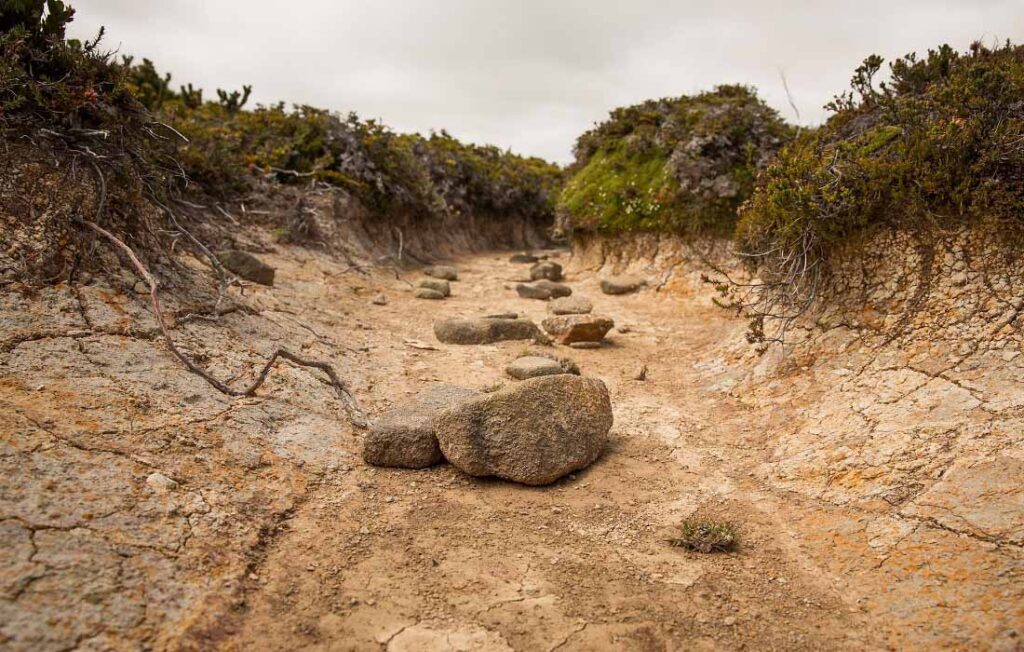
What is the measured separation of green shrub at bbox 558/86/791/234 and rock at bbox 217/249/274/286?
7.53m

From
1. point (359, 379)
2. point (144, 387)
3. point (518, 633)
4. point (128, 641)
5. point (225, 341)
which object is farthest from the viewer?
point (359, 379)

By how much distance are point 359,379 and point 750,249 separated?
15.5 ft

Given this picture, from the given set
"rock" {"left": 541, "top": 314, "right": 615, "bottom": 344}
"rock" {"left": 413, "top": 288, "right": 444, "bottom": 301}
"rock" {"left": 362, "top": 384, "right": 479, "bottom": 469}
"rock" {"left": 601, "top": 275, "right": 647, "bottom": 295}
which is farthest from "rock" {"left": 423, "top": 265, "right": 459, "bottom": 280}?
"rock" {"left": 362, "top": 384, "right": 479, "bottom": 469}

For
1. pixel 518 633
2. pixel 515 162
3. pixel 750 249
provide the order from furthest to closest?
1. pixel 515 162
2. pixel 750 249
3. pixel 518 633

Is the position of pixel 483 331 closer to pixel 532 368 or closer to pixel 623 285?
pixel 532 368

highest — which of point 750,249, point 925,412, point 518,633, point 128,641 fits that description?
point 750,249

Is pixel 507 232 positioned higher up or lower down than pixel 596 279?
higher up

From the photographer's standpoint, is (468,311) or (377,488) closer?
(377,488)

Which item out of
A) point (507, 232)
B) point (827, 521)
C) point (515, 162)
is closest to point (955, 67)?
point (827, 521)

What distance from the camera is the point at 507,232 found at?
2262 cm

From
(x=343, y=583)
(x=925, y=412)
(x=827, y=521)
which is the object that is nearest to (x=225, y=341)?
(x=343, y=583)

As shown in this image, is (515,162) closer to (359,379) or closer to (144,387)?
(359,379)

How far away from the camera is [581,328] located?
8148mm

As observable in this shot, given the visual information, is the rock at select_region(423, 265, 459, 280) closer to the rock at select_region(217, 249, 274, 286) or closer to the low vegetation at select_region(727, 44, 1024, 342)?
the rock at select_region(217, 249, 274, 286)
